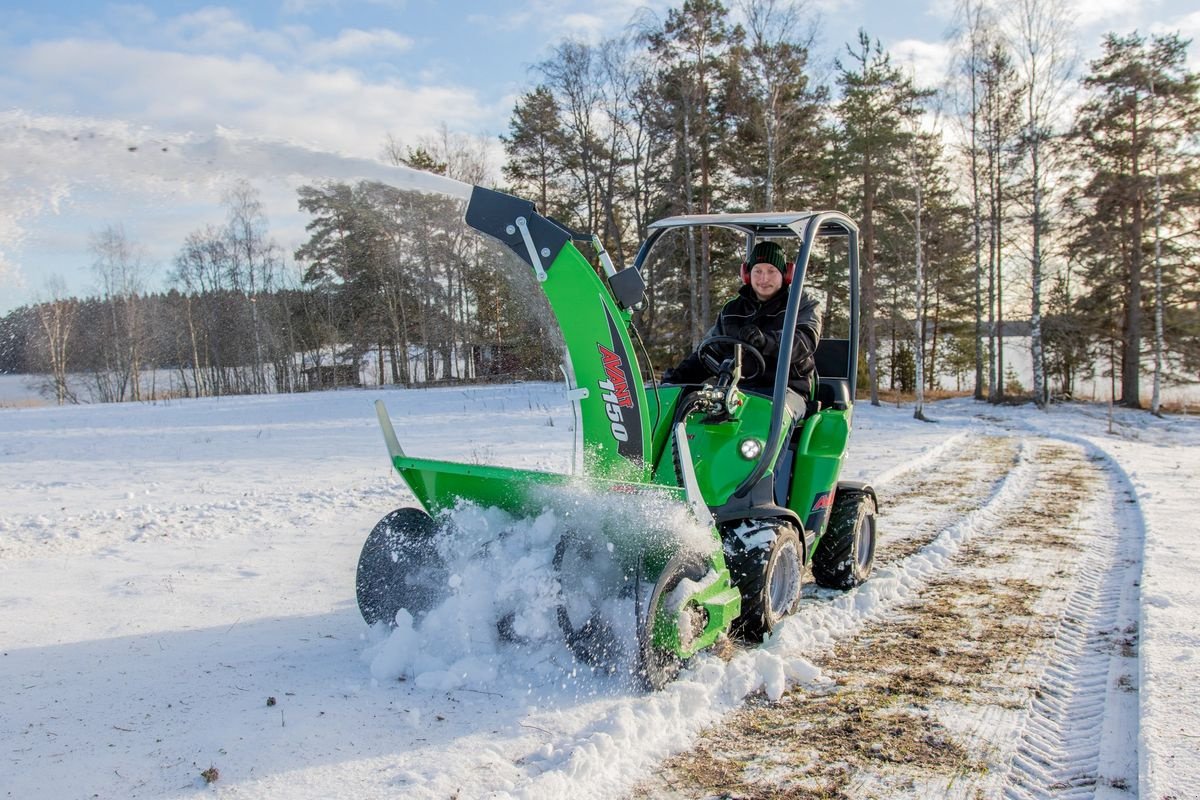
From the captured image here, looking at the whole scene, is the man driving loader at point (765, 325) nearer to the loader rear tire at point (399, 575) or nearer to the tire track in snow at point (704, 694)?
the tire track in snow at point (704, 694)

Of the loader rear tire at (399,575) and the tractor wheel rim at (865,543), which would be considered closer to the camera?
the loader rear tire at (399,575)

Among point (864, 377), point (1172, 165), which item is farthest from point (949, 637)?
point (864, 377)

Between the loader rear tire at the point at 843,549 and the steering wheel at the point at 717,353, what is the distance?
1.12 m

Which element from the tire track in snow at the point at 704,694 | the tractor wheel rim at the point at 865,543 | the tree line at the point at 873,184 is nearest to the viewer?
the tire track in snow at the point at 704,694

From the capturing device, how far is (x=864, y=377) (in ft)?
104

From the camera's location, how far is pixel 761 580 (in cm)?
383

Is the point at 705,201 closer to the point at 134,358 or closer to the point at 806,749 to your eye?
the point at 806,749

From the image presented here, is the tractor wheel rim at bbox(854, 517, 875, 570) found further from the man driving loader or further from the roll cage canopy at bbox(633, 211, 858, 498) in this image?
the man driving loader

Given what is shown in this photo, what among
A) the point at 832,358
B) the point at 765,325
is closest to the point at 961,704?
the point at 765,325

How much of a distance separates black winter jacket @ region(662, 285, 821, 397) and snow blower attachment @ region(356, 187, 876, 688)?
147 mm

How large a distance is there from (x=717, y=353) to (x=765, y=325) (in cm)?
38

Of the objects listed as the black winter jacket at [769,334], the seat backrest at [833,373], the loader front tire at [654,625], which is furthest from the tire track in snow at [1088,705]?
the black winter jacket at [769,334]

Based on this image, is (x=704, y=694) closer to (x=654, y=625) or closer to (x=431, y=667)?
(x=654, y=625)

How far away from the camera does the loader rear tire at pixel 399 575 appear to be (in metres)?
3.84
